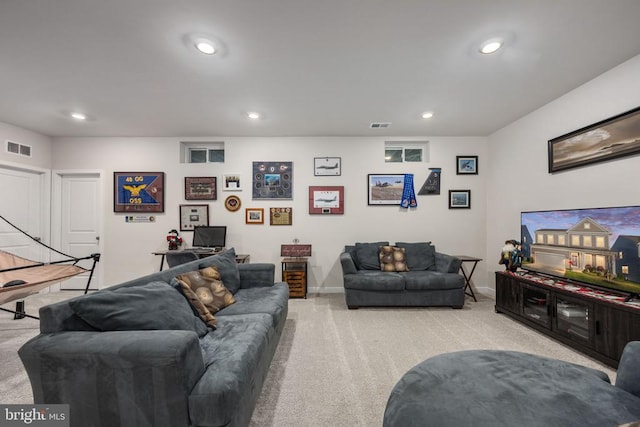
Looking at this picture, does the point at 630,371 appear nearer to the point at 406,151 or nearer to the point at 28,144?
the point at 406,151

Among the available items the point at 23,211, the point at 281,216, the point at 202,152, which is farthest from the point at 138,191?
the point at 281,216

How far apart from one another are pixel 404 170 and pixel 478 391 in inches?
154

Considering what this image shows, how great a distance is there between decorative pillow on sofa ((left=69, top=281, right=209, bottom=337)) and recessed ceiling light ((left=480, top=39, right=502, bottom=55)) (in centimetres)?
316

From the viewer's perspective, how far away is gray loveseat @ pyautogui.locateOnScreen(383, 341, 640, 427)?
0.95m

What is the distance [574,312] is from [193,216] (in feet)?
17.4

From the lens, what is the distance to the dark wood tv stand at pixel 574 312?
211cm

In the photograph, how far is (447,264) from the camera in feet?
12.5

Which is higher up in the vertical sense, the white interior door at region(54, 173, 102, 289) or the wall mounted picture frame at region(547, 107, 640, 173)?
the wall mounted picture frame at region(547, 107, 640, 173)

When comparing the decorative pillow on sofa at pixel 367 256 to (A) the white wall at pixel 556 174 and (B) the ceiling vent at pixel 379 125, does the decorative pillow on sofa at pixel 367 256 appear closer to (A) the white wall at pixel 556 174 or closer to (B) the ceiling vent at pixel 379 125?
(B) the ceiling vent at pixel 379 125

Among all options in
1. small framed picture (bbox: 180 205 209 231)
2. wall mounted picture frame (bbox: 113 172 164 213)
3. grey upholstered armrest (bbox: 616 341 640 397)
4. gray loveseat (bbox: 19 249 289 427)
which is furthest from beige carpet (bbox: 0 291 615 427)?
small framed picture (bbox: 180 205 209 231)

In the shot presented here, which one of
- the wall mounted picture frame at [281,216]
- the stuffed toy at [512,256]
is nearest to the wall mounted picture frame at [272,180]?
the wall mounted picture frame at [281,216]

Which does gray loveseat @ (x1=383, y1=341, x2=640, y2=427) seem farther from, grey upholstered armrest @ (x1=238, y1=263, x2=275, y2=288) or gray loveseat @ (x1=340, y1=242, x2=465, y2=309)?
gray loveseat @ (x1=340, y1=242, x2=465, y2=309)

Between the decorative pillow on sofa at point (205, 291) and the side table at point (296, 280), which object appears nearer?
the decorative pillow on sofa at point (205, 291)

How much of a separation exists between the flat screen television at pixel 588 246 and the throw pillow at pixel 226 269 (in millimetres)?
3691
